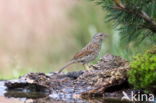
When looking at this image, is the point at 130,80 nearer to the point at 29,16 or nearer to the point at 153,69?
the point at 153,69

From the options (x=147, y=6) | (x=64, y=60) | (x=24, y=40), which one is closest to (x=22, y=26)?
(x=24, y=40)

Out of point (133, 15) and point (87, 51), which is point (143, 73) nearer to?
point (133, 15)

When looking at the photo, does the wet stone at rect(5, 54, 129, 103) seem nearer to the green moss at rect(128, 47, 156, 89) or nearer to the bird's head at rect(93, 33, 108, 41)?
the green moss at rect(128, 47, 156, 89)

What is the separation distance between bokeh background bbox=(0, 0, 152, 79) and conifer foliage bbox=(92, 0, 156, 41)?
6535 mm

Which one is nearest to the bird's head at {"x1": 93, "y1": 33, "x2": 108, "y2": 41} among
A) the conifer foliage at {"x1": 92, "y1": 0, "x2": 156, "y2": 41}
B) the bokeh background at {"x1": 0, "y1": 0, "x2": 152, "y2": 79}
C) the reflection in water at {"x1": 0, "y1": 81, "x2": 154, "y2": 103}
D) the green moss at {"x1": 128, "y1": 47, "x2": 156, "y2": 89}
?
the conifer foliage at {"x1": 92, "y1": 0, "x2": 156, "y2": 41}

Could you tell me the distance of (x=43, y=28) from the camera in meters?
15.0

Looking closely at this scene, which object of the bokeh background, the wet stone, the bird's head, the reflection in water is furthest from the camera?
the bokeh background

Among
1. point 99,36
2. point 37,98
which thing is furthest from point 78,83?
point 99,36

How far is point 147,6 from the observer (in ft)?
20.8

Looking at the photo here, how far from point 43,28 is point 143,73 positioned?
31.9ft

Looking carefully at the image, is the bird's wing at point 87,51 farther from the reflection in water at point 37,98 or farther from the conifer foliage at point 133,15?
the reflection in water at point 37,98

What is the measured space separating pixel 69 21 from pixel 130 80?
9.60 metres

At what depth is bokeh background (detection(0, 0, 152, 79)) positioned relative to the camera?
13.6 metres

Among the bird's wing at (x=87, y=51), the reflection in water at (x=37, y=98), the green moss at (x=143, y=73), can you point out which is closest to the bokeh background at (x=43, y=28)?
the bird's wing at (x=87, y=51)
